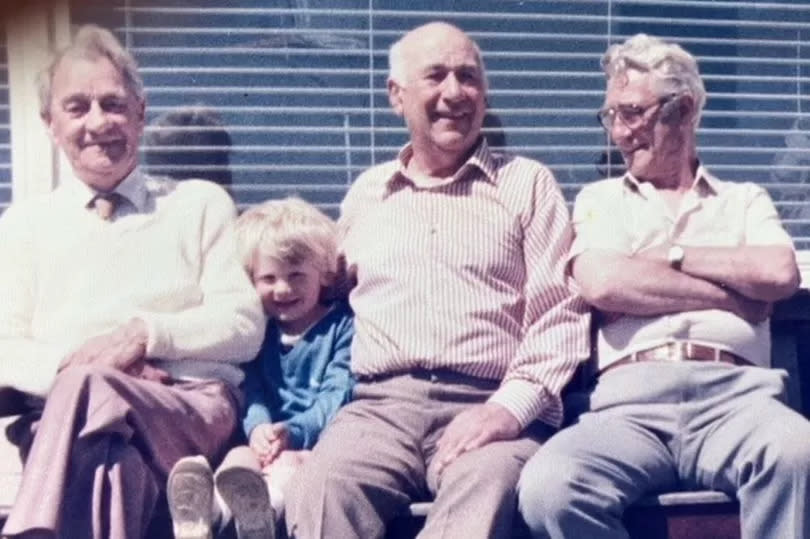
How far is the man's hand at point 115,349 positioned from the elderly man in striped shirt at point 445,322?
1.56ft

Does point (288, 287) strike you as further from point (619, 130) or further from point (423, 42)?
→ point (619, 130)

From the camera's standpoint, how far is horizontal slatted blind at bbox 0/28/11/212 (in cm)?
407

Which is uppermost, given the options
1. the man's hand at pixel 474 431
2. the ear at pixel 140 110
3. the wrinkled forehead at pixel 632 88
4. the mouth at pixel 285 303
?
the wrinkled forehead at pixel 632 88

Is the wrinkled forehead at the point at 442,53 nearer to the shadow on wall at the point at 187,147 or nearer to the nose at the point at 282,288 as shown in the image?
the nose at the point at 282,288

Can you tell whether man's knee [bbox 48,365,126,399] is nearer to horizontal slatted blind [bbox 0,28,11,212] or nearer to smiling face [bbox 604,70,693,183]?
horizontal slatted blind [bbox 0,28,11,212]

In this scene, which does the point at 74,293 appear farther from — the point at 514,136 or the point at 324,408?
the point at 514,136

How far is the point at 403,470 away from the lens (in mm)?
3115

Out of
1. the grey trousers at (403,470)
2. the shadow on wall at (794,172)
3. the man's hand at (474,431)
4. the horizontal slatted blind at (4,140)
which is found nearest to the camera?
the grey trousers at (403,470)

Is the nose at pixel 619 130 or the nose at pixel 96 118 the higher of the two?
the nose at pixel 96 118

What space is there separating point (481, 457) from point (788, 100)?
1.87 metres

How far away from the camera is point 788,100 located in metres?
4.36

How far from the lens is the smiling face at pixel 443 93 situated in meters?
3.47

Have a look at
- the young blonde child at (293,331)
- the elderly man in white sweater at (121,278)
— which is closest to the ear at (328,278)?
the young blonde child at (293,331)

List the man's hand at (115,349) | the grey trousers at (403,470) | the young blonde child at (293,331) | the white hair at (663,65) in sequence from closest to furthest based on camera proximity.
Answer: the grey trousers at (403,470), the man's hand at (115,349), the young blonde child at (293,331), the white hair at (663,65)
